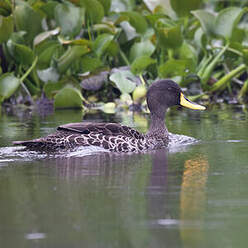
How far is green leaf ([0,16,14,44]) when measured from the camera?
48.2 feet

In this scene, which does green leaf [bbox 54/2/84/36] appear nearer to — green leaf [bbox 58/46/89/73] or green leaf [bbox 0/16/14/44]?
green leaf [bbox 58/46/89/73]

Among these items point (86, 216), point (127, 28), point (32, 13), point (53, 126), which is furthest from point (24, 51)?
point (86, 216)

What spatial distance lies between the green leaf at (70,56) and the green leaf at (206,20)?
2453 millimetres

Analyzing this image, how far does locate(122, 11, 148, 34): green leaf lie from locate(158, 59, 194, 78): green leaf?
1.45 m

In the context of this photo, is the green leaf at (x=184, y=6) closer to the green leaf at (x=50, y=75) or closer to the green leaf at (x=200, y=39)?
the green leaf at (x=200, y=39)

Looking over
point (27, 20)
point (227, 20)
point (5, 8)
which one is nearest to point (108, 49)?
point (27, 20)

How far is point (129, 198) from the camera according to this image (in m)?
5.63

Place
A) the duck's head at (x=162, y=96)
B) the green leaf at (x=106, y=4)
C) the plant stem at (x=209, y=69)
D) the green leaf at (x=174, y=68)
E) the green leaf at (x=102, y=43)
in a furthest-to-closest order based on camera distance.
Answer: the green leaf at (x=106, y=4) → the plant stem at (x=209, y=69) → the green leaf at (x=102, y=43) → the green leaf at (x=174, y=68) → the duck's head at (x=162, y=96)

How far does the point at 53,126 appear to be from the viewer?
1139cm

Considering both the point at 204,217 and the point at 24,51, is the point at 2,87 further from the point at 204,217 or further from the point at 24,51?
the point at 204,217

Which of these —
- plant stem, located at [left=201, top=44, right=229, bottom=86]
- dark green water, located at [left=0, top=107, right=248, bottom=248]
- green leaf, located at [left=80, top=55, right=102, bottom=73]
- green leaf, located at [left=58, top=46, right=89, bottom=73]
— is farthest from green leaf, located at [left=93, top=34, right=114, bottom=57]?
dark green water, located at [left=0, top=107, right=248, bottom=248]

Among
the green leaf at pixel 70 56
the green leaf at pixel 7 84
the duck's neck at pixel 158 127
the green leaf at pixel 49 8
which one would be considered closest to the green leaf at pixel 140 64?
the green leaf at pixel 70 56

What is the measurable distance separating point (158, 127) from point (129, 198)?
367 cm

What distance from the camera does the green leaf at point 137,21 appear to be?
51.4ft
